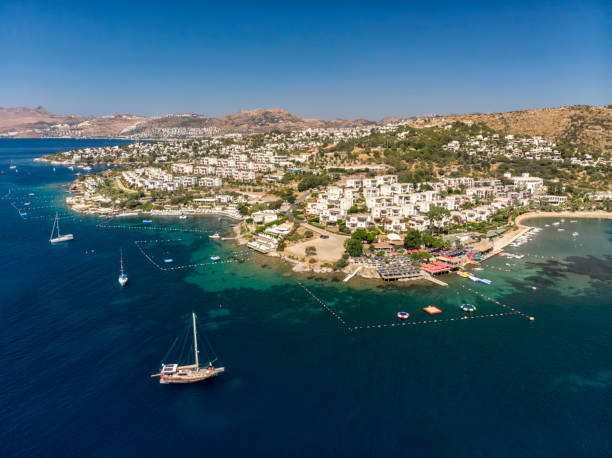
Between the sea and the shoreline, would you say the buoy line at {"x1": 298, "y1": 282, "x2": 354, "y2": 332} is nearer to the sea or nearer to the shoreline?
the sea

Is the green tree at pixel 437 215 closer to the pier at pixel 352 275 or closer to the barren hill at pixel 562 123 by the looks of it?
the pier at pixel 352 275

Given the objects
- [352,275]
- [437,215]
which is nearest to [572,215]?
[437,215]

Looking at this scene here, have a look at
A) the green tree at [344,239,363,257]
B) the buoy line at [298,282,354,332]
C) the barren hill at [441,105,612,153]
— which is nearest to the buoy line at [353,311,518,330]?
the buoy line at [298,282,354,332]

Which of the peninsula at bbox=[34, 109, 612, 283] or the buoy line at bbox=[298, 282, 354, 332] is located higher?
the peninsula at bbox=[34, 109, 612, 283]

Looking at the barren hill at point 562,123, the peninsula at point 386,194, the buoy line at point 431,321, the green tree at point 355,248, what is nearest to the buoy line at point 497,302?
the buoy line at point 431,321

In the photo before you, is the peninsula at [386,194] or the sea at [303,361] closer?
the sea at [303,361]

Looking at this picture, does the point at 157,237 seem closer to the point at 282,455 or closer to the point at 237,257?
the point at 237,257

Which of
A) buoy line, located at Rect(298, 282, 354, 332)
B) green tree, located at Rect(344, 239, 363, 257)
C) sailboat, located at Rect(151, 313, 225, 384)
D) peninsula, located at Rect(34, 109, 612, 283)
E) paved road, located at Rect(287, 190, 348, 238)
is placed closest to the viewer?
sailboat, located at Rect(151, 313, 225, 384)

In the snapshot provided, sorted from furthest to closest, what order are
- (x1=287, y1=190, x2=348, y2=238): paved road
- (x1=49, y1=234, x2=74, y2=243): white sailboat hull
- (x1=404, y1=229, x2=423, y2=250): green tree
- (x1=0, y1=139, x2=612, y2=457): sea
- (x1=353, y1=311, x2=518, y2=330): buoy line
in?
1. (x1=287, y1=190, x2=348, y2=238): paved road
2. (x1=49, y1=234, x2=74, y2=243): white sailboat hull
3. (x1=404, y1=229, x2=423, y2=250): green tree
4. (x1=353, y1=311, x2=518, y2=330): buoy line
5. (x1=0, y1=139, x2=612, y2=457): sea

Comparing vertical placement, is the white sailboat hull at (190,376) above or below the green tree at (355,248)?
below
